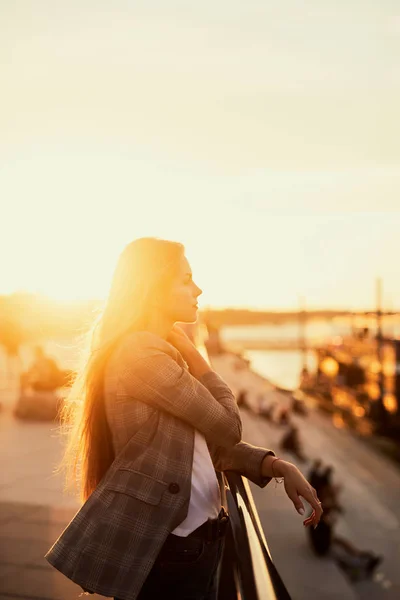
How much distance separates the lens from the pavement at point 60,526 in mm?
3387

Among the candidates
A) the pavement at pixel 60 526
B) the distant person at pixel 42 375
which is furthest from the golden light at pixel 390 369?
the distant person at pixel 42 375

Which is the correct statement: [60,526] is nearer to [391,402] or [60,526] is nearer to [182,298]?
[182,298]

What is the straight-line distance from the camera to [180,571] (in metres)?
1.81

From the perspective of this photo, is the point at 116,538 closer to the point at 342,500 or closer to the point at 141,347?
the point at 141,347

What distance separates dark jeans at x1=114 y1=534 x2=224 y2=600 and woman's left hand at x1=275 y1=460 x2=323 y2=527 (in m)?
0.24

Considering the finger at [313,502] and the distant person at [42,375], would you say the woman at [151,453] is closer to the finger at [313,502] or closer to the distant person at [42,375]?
the finger at [313,502]

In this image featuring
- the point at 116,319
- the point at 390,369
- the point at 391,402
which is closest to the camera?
the point at 116,319

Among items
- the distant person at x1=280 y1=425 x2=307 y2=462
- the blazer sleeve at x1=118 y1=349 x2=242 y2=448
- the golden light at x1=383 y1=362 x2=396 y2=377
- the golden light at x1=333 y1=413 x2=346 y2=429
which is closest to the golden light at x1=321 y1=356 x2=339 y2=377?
the golden light at x1=333 y1=413 x2=346 y2=429

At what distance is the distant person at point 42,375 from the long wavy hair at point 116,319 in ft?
32.1

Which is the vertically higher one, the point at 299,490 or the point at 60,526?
the point at 299,490

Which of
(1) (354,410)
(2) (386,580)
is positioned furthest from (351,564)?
(1) (354,410)

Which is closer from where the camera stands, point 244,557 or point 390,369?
point 244,557

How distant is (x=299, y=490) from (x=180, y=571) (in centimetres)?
36

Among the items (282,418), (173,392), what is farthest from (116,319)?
(282,418)
